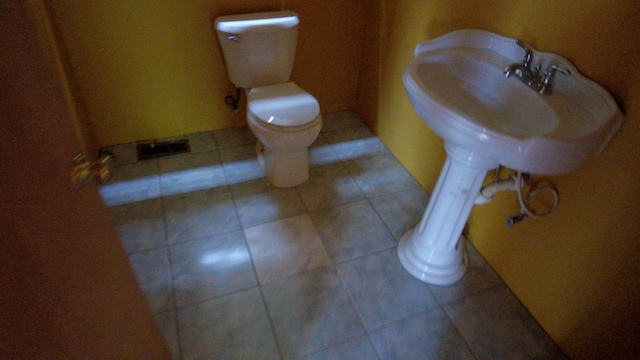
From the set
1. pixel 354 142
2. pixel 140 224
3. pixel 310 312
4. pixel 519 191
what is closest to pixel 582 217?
pixel 519 191

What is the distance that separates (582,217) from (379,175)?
1050mm

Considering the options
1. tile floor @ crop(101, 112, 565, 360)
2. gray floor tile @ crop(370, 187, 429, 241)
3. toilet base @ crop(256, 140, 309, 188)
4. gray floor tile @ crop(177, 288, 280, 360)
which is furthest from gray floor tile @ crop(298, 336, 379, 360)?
toilet base @ crop(256, 140, 309, 188)

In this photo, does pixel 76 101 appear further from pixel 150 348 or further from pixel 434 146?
pixel 434 146

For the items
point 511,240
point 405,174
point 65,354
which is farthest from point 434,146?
point 65,354

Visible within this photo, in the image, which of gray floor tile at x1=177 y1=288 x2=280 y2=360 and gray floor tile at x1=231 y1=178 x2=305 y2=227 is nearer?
gray floor tile at x1=177 y1=288 x2=280 y2=360

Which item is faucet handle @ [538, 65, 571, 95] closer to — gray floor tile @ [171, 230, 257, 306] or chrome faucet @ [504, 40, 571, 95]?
chrome faucet @ [504, 40, 571, 95]

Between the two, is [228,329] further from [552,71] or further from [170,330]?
[552,71]

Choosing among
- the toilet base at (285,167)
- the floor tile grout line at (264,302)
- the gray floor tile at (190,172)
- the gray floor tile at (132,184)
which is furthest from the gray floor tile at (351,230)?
the gray floor tile at (132,184)

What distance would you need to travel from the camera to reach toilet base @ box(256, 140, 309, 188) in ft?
6.08

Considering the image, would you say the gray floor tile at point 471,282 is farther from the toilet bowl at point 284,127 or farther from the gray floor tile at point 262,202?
the toilet bowl at point 284,127

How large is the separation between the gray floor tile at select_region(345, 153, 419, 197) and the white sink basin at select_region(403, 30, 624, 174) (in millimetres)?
766

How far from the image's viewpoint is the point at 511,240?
4.84ft

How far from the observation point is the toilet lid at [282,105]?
5.48ft

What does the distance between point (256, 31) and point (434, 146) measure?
1.03m
